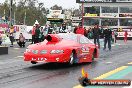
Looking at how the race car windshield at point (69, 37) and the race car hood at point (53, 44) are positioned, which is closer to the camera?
the race car hood at point (53, 44)

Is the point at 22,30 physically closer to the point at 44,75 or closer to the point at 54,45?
the point at 54,45

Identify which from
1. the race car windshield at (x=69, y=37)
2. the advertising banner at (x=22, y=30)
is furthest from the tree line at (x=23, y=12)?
the race car windshield at (x=69, y=37)

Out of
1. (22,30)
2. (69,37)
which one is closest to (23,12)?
(22,30)

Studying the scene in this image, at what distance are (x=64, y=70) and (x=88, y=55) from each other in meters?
2.97

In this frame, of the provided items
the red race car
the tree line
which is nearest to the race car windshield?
the red race car

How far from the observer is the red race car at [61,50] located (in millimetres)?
15601

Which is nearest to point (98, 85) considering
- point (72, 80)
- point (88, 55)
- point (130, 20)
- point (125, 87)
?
point (125, 87)

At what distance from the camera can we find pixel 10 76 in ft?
42.8

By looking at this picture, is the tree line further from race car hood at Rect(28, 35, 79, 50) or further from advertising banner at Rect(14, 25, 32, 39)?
race car hood at Rect(28, 35, 79, 50)

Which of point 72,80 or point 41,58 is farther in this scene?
point 41,58

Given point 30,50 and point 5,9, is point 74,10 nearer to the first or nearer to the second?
point 5,9

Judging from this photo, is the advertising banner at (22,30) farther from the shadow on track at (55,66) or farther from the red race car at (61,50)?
the shadow on track at (55,66)

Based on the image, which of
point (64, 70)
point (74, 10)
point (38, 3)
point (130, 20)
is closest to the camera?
point (64, 70)

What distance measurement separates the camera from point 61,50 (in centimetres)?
1575
